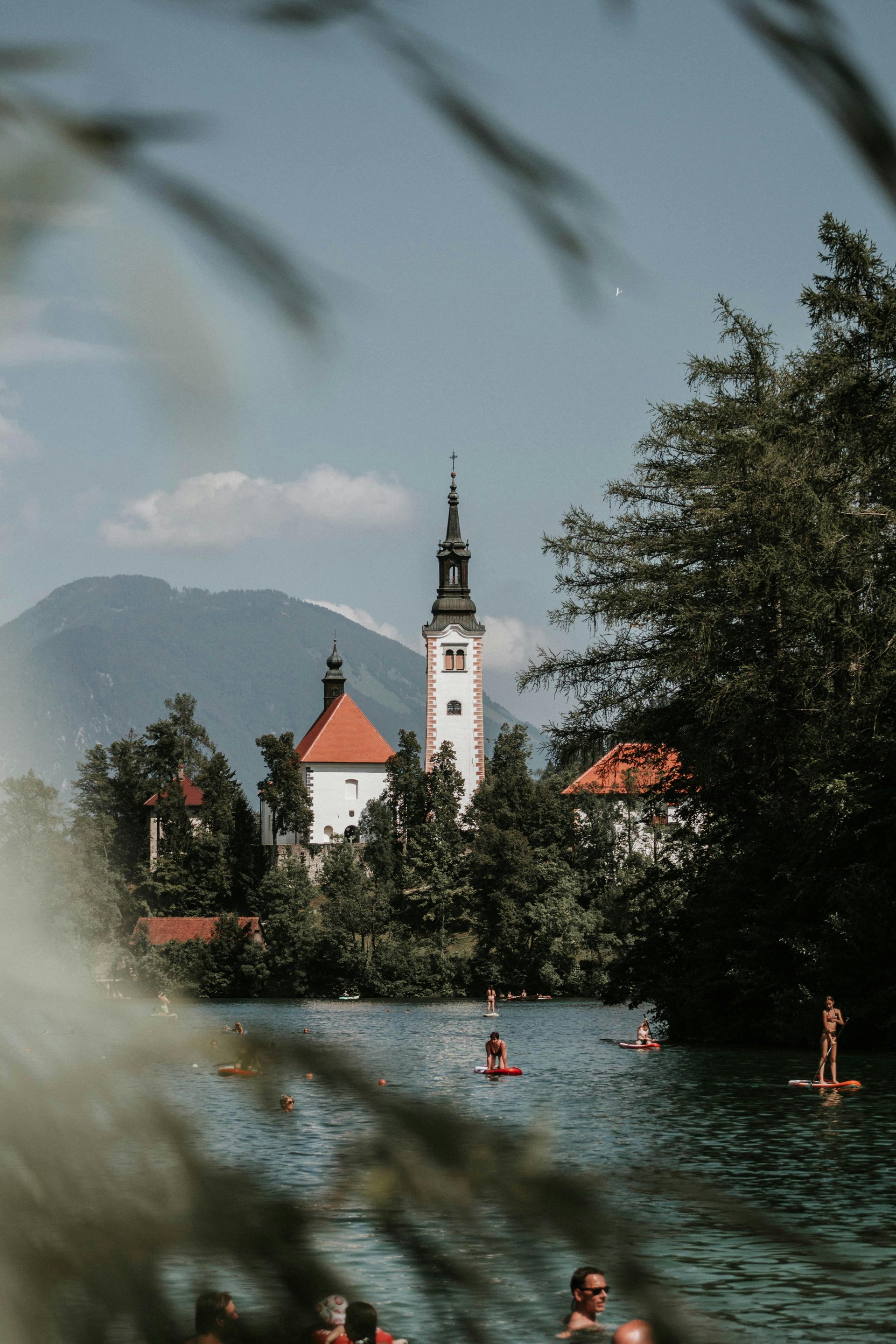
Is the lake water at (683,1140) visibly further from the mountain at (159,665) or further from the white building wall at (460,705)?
the white building wall at (460,705)

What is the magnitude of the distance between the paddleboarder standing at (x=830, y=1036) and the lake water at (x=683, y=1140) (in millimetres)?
502

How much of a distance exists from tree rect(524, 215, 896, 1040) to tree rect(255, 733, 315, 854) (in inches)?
1904

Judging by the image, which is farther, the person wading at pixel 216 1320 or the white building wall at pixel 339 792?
the white building wall at pixel 339 792

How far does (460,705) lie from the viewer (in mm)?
99562

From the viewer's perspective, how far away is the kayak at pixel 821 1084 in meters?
23.5

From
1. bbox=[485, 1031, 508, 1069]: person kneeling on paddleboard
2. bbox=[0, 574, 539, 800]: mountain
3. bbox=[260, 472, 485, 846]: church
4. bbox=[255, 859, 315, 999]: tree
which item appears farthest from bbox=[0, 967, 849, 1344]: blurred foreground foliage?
bbox=[260, 472, 485, 846]: church

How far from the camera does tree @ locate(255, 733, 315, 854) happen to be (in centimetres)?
8188

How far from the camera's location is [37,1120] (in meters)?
1.15

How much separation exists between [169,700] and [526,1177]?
82.6 inches

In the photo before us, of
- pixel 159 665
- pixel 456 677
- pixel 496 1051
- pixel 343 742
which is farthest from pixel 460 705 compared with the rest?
pixel 159 665

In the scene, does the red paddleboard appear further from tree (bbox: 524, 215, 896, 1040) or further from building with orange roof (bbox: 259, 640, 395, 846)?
building with orange roof (bbox: 259, 640, 395, 846)

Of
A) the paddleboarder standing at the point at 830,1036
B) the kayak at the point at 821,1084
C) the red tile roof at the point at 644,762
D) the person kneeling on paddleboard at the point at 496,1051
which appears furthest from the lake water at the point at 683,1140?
the red tile roof at the point at 644,762

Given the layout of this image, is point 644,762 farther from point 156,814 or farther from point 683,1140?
point 156,814

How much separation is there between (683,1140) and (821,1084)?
409cm
